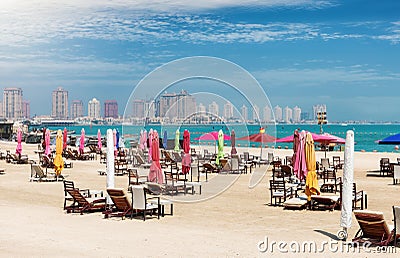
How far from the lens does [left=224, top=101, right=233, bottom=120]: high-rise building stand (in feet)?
62.1

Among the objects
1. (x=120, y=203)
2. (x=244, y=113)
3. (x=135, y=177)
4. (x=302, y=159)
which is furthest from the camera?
(x=244, y=113)

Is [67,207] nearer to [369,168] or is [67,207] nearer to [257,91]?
[257,91]

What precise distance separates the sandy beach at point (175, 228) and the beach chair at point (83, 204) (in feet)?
0.79

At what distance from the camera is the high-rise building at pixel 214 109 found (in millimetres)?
19156

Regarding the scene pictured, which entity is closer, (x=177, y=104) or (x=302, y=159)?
(x=302, y=159)

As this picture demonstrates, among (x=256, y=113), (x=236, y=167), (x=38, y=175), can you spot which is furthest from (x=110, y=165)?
(x=236, y=167)

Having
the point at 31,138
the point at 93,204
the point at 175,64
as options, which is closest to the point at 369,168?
the point at 175,64

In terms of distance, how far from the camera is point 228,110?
19.4 metres

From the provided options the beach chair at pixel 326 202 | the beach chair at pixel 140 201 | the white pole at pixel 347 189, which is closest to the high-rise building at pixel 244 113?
the beach chair at pixel 326 202

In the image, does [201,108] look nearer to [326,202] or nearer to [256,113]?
[256,113]

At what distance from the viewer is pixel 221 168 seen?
2264cm

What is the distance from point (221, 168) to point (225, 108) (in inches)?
161

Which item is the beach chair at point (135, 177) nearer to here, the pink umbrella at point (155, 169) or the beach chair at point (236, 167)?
the pink umbrella at point (155, 169)

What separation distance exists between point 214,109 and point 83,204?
763 cm
